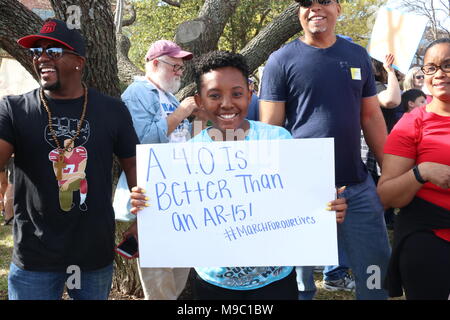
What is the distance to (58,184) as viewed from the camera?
2104 mm

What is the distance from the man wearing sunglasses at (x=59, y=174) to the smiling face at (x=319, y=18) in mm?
1232

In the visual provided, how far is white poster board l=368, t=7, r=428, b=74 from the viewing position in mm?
3324

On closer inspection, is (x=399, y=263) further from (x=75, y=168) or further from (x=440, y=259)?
(x=75, y=168)

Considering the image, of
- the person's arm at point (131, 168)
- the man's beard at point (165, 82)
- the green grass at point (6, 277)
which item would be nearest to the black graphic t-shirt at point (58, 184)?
the person's arm at point (131, 168)

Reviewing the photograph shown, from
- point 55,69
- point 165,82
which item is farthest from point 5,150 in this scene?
point 165,82

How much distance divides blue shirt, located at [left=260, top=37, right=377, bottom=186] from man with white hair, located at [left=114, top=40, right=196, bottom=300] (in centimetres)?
70

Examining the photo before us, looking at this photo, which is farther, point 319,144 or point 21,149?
point 21,149

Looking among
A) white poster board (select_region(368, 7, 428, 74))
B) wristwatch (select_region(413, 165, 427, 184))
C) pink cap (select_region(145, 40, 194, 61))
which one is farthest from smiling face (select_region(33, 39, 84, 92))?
white poster board (select_region(368, 7, 428, 74))

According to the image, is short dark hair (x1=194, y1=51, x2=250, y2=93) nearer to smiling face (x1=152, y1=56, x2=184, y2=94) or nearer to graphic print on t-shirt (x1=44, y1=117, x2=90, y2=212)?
graphic print on t-shirt (x1=44, y1=117, x2=90, y2=212)

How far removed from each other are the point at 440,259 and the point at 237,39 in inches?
639

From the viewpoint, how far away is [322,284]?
14.9 ft

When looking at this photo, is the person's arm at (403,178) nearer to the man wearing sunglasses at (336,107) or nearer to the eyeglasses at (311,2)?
the man wearing sunglasses at (336,107)

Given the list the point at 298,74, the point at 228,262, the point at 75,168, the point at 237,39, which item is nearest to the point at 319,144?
the point at 228,262
